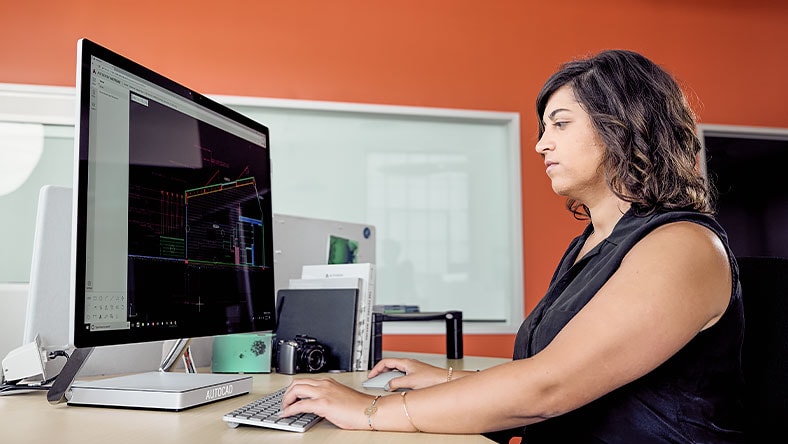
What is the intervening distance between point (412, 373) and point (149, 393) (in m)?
0.57

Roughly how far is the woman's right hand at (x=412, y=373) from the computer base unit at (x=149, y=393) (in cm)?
36

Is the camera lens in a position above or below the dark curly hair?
below

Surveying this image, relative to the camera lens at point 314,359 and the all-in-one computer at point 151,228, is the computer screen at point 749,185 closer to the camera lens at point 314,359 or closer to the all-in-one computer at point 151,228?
the camera lens at point 314,359

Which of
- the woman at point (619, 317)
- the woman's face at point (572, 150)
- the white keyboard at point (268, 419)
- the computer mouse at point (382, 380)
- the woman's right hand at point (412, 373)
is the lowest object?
the computer mouse at point (382, 380)

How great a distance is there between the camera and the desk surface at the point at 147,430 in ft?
2.86

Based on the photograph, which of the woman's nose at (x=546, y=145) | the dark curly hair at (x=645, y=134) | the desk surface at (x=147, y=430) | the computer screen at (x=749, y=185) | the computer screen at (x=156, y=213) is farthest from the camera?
the computer screen at (x=749, y=185)

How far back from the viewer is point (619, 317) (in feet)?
3.10

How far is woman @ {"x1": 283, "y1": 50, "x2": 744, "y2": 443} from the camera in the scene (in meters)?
0.95

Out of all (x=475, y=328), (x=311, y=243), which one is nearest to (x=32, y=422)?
(x=311, y=243)

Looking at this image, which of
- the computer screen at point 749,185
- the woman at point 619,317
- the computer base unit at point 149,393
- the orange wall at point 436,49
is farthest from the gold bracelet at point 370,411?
the computer screen at point 749,185

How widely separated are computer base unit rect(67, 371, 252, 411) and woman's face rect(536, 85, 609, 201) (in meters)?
0.76

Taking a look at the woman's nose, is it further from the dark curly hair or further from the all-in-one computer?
the all-in-one computer

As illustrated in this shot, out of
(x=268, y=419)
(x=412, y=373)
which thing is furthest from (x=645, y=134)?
(x=268, y=419)

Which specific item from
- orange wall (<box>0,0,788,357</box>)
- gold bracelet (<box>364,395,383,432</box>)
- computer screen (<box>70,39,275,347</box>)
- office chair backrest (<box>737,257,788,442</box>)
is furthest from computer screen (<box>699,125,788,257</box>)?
gold bracelet (<box>364,395,383,432</box>)
